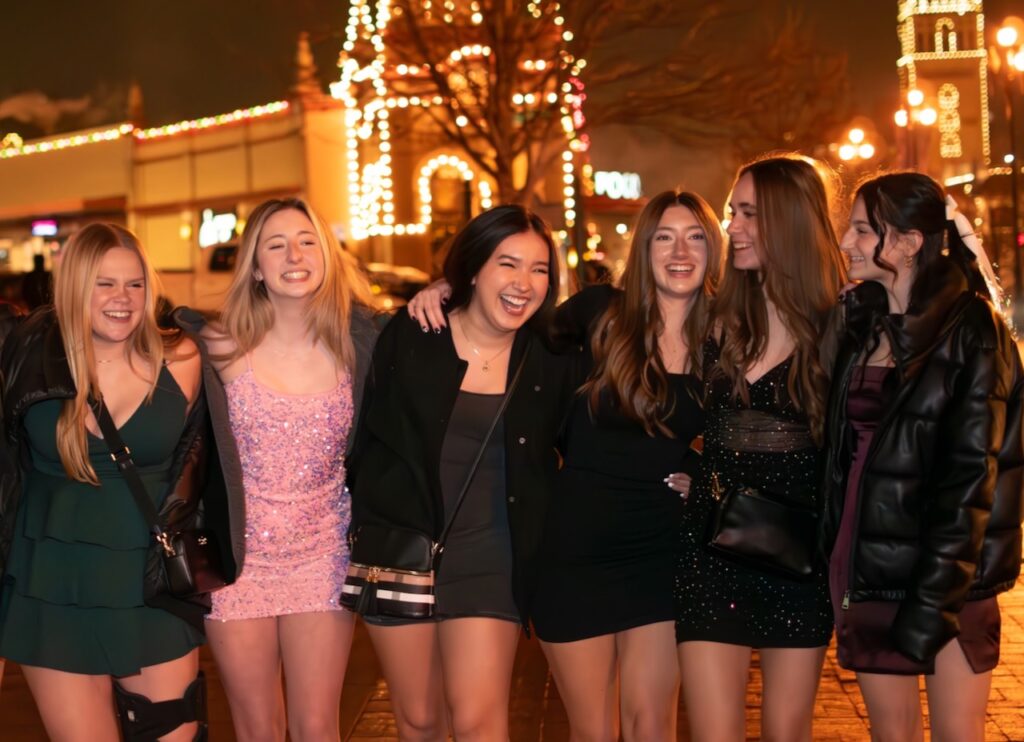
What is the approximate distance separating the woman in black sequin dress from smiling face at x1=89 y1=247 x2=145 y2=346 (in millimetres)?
2145

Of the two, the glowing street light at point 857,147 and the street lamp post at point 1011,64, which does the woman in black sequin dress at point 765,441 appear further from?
the glowing street light at point 857,147

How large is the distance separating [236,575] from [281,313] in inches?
41.7

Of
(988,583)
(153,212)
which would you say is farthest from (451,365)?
(153,212)

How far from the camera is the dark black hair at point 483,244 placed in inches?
196

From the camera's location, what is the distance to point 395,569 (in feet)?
15.4

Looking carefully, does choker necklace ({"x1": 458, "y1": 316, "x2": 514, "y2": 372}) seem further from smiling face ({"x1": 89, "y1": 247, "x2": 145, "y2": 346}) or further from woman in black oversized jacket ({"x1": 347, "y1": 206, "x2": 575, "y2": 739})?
smiling face ({"x1": 89, "y1": 247, "x2": 145, "y2": 346})

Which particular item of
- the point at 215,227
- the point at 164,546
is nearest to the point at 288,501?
the point at 164,546

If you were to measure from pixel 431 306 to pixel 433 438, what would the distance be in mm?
567

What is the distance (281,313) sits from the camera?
5211 mm

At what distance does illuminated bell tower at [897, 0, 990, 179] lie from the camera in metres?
135

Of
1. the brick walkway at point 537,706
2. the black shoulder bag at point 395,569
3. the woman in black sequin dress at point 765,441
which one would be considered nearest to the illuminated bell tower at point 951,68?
the brick walkway at point 537,706

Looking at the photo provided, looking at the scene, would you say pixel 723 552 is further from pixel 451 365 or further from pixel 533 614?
pixel 451 365

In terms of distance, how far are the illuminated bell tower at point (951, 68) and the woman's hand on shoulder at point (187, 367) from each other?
134 meters

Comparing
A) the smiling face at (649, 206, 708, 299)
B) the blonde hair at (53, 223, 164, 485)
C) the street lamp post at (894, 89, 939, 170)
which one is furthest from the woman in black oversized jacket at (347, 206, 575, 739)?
the street lamp post at (894, 89, 939, 170)
